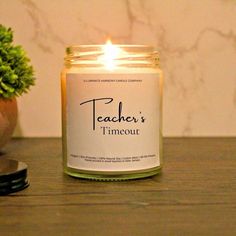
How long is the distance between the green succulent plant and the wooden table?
0.34 feet

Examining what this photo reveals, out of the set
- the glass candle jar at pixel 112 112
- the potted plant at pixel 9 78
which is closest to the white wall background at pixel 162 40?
the potted plant at pixel 9 78

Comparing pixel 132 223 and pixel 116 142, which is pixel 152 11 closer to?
Answer: pixel 116 142

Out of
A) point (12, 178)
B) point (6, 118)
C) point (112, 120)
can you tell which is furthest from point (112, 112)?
point (6, 118)

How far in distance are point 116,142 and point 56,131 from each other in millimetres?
324

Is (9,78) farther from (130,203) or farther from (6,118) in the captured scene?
→ (130,203)

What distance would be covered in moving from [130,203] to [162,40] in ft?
1.32

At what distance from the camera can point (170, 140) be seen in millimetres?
720

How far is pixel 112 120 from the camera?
1.45ft

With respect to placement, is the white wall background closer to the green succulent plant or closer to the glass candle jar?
the green succulent plant

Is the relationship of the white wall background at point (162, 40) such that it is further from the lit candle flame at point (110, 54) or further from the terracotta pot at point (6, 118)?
the lit candle flame at point (110, 54)

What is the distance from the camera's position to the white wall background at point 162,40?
72 centimetres

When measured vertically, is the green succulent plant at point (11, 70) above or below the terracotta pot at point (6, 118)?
above

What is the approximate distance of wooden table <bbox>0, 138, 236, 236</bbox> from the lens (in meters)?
0.32

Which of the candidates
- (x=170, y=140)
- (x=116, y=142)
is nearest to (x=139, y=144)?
(x=116, y=142)
